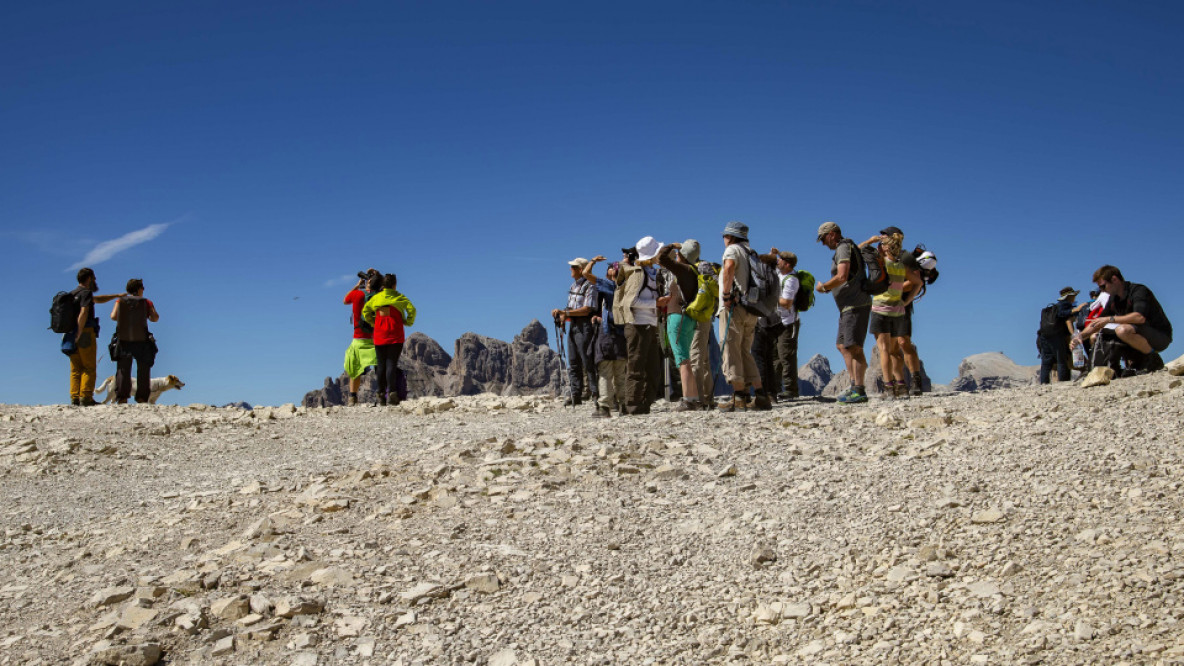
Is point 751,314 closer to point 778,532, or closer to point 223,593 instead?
point 778,532

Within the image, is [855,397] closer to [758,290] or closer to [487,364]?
[758,290]

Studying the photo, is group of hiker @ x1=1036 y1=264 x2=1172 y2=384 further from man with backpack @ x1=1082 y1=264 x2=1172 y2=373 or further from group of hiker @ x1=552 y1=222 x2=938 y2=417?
group of hiker @ x1=552 y1=222 x2=938 y2=417

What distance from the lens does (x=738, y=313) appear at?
36.7 ft

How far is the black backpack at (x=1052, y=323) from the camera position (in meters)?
16.2

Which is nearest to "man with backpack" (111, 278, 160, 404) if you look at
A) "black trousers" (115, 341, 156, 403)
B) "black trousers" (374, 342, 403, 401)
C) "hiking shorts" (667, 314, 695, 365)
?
"black trousers" (115, 341, 156, 403)

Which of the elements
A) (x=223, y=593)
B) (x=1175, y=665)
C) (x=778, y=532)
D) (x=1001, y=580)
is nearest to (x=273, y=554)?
(x=223, y=593)

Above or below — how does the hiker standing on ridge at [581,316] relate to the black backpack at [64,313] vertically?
below

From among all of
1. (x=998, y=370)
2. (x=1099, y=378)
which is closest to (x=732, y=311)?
(x=1099, y=378)

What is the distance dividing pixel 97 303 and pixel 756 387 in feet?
40.4

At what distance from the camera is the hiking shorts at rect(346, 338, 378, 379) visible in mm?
16453

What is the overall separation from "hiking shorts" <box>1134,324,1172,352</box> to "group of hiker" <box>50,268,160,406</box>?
52.8 ft

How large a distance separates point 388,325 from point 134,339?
196 inches

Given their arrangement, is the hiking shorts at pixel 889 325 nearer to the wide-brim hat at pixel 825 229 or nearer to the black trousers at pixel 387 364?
the wide-brim hat at pixel 825 229

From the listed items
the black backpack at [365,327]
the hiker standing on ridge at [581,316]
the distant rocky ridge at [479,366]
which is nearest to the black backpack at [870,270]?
the hiker standing on ridge at [581,316]
